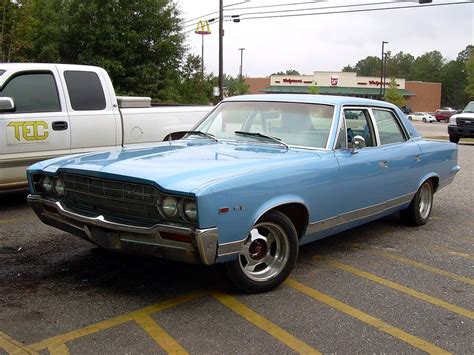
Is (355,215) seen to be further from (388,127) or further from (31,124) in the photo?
(31,124)

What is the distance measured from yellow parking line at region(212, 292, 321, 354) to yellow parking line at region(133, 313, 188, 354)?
59 cm

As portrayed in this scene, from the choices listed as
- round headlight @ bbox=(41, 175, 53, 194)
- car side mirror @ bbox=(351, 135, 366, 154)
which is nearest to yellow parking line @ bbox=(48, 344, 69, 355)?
round headlight @ bbox=(41, 175, 53, 194)

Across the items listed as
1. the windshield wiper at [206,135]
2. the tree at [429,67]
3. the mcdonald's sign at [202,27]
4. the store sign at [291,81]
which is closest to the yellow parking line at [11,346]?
the windshield wiper at [206,135]

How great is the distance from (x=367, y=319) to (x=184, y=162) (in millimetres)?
1758

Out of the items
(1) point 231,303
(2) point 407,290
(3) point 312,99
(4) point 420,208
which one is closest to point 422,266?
(2) point 407,290

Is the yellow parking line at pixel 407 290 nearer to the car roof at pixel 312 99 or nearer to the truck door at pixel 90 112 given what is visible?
the car roof at pixel 312 99

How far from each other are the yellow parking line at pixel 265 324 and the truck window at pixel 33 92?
411cm

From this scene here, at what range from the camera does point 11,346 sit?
10.6 feet

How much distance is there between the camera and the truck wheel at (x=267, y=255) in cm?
400

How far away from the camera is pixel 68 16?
21.8 metres

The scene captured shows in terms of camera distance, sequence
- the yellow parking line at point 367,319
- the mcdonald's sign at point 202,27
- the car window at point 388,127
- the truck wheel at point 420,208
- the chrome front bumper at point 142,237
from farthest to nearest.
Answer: the mcdonald's sign at point 202,27 → the truck wheel at point 420,208 → the car window at point 388,127 → the chrome front bumper at point 142,237 → the yellow parking line at point 367,319

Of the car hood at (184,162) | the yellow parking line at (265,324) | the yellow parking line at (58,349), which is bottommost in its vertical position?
the yellow parking line at (265,324)

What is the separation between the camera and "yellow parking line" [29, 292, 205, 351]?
327 centimetres

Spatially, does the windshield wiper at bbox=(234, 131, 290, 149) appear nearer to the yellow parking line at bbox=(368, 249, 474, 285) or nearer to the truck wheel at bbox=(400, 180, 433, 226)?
the yellow parking line at bbox=(368, 249, 474, 285)
